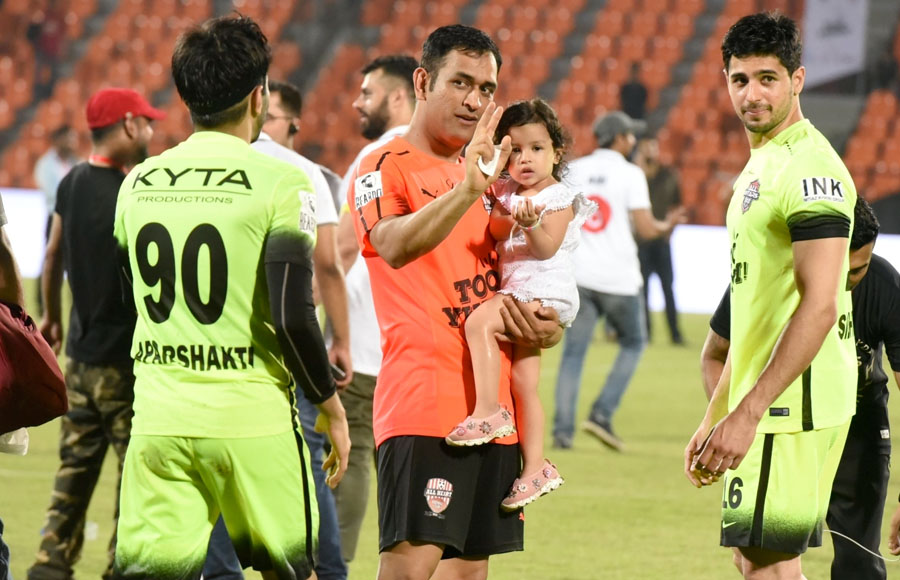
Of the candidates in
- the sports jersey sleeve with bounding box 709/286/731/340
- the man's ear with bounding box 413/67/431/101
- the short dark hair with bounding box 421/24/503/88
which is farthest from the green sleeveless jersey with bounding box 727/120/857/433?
the man's ear with bounding box 413/67/431/101

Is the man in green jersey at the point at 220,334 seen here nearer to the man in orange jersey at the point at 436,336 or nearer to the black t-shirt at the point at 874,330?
the man in orange jersey at the point at 436,336

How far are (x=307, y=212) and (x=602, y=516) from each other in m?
4.56

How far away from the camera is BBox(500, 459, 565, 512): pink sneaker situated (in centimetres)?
391

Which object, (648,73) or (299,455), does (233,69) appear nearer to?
(299,455)

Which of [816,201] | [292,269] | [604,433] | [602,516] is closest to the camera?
[292,269]

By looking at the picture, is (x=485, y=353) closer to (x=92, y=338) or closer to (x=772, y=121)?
(x=772, y=121)

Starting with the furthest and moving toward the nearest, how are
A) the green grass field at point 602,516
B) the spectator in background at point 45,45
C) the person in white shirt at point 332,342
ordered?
the spectator in background at point 45,45 → the green grass field at point 602,516 → the person in white shirt at point 332,342

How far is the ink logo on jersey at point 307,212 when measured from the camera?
3.52m

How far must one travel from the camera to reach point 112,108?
19.2ft

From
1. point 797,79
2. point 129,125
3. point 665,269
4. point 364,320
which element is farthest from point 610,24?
point 797,79

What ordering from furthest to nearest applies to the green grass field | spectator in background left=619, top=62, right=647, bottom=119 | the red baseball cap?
spectator in background left=619, top=62, right=647, bottom=119, the green grass field, the red baseball cap

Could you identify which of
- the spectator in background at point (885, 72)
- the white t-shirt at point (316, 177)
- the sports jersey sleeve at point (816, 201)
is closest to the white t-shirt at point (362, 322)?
the white t-shirt at point (316, 177)

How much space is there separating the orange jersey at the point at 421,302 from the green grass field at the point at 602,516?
249 cm

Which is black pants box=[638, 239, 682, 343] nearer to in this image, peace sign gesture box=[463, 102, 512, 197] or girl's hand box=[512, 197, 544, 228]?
girl's hand box=[512, 197, 544, 228]
